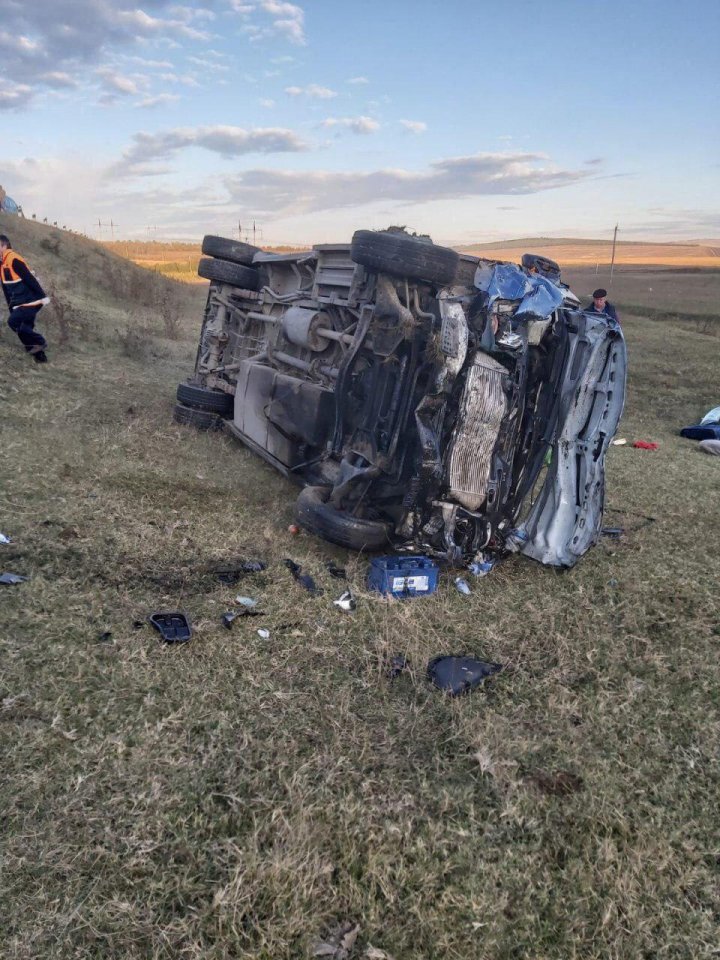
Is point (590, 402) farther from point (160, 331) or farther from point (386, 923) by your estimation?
point (160, 331)

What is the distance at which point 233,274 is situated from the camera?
758 cm

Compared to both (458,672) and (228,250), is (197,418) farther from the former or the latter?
(458,672)

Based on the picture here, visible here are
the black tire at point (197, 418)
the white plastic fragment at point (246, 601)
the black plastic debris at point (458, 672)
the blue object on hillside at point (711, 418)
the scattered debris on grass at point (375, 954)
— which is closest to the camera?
the scattered debris on grass at point (375, 954)

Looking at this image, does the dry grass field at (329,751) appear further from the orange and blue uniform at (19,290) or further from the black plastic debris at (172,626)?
the orange and blue uniform at (19,290)

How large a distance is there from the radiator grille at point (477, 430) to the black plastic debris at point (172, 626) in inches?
79.5

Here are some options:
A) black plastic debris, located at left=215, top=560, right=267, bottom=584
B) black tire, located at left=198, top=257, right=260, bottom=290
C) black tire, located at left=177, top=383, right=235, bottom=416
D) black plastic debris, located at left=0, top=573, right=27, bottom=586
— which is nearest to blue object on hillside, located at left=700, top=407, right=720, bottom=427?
black tire, located at left=198, top=257, right=260, bottom=290

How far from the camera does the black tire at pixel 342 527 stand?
4.59 meters

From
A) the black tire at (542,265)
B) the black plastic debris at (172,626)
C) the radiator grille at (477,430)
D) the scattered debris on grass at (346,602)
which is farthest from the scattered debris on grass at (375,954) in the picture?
the black tire at (542,265)

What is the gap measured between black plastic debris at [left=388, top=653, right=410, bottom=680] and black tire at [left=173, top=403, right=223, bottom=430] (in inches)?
184

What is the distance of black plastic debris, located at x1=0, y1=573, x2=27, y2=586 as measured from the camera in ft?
12.4

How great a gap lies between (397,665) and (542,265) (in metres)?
4.21

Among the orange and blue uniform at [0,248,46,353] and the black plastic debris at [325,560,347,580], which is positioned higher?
the orange and blue uniform at [0,248,46,353]

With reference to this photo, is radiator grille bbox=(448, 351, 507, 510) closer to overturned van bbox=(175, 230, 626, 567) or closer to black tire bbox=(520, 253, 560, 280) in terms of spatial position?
overturned van bbox=(175, 230, 626, 567)

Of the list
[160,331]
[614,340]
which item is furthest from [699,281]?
[614,340]
